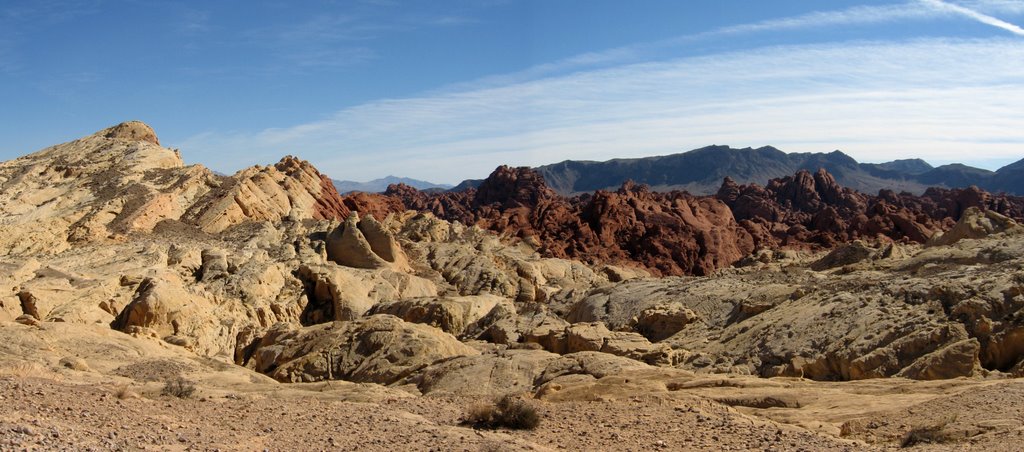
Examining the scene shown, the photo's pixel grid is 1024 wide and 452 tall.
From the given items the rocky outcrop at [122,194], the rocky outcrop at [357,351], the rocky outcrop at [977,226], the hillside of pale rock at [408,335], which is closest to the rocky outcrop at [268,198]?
the rocky outcrop at [122,194]

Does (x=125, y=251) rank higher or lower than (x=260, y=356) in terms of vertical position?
higher

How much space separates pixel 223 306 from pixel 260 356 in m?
7.75

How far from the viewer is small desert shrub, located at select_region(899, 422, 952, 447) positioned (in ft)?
41.7

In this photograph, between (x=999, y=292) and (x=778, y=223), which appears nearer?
(x=999, y=292)

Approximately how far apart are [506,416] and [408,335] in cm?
1005

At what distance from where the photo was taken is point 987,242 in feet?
107

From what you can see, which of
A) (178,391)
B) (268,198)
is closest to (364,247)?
(268,198)

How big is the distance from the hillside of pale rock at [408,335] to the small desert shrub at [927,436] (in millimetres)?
138

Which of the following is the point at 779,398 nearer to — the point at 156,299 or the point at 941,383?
the point at 941,383

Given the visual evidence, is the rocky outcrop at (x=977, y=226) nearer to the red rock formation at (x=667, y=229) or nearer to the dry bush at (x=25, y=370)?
the red rock formation at (x=667, y=229)

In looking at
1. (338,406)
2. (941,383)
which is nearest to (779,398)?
(941,383)

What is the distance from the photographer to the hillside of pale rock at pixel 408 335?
13398 mm

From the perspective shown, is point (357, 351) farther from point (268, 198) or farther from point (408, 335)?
point (268, 198)

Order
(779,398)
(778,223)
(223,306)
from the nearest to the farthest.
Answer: (779,398) < (223,306) < (778,223)
